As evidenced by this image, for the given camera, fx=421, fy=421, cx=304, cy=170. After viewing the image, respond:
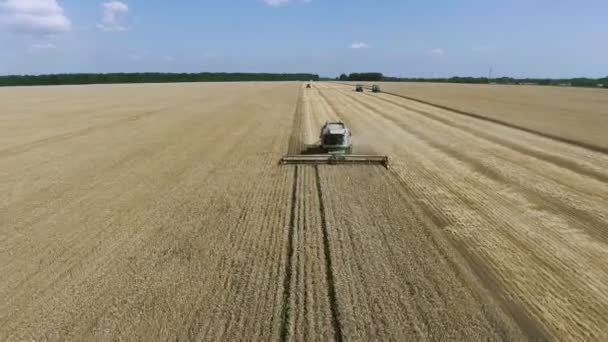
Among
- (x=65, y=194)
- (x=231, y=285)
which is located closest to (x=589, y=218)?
(x=231, y=285)

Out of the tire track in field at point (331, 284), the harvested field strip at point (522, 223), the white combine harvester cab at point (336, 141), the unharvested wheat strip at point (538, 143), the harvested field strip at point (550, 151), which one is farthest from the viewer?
the unharvested wheat strip at point (538, 143)

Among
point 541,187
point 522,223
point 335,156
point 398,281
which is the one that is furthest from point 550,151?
point 398,281

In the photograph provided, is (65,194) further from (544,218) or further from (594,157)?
(594,157)

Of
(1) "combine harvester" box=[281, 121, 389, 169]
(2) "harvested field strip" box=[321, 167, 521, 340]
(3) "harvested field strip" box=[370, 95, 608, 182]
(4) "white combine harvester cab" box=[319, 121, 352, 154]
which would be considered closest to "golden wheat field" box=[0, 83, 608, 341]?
(2) "harvested field strip" box=[321, 167, 521, 340]

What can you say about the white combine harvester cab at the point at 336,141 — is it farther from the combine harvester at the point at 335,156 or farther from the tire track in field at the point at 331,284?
the tire track in field at the point at 331,284

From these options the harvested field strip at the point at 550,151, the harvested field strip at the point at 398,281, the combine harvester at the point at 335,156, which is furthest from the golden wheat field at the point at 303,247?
the combine harvester at the point at 335,156
